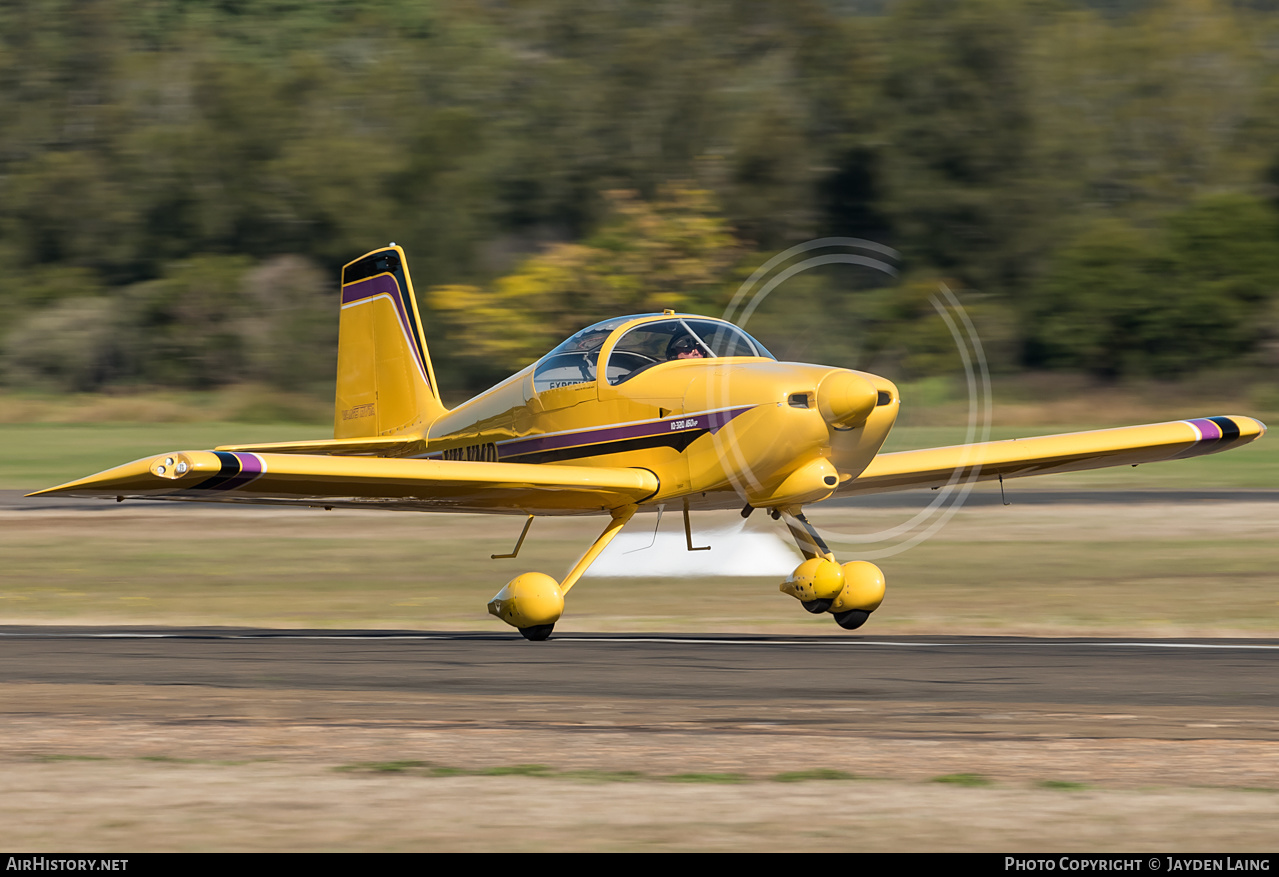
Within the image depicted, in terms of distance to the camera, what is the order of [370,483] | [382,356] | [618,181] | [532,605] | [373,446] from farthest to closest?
1. [618,181]
2. [382,356]
3. [373,446]
4. [532,605]
5. [370,483]

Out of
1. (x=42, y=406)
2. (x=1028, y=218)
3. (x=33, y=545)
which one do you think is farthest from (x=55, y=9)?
(x=33, y=545)

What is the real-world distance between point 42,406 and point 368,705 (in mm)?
52086

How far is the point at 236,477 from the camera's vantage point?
11.7 meters

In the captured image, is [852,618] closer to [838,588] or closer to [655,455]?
[838,588]

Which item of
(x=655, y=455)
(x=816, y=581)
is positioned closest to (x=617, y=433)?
(x=655, y=455)

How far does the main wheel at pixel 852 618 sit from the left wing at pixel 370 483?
204 centimetres

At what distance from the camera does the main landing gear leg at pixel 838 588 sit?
1331 centimetres

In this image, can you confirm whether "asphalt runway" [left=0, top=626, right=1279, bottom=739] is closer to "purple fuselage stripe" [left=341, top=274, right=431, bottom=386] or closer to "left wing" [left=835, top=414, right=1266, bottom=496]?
"left wing" [left=835, top=414, right=1266, bottom=496]

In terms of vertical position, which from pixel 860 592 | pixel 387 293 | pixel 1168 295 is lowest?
pixel 860 592

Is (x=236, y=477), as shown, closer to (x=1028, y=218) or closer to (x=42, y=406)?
(x=42, y=406)

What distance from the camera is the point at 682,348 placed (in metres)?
13.7

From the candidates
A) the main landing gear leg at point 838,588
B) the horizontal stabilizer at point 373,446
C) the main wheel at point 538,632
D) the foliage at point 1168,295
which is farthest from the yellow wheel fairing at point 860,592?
the foliage at point 1168,295

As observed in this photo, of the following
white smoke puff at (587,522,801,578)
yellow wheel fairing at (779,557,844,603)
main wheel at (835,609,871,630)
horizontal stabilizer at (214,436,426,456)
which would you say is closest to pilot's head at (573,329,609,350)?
yellow wheel fairing at (779,557,844,603)

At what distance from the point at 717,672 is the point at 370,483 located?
3782mm
